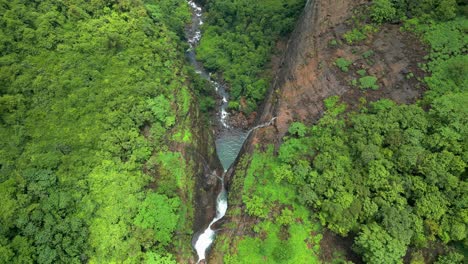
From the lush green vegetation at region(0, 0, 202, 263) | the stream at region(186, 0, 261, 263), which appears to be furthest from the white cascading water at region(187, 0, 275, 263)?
the lush green vegetation at region(0, 0, 202, 263)

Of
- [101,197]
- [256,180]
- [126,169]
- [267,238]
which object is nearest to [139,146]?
[126,169]

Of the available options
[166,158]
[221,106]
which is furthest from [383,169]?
[221,106]

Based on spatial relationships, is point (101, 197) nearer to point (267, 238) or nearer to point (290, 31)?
point (267, 238)

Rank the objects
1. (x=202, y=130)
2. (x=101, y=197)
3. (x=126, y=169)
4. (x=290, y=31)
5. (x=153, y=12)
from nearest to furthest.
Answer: (x=101, y=197) → (x=126, y=169) → (x=202, y=130) → (x=153, y=12) → (x=290, y=31)

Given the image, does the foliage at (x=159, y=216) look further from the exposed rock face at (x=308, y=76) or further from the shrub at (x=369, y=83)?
the shrub at (x=369, y=83)

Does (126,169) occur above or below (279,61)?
below

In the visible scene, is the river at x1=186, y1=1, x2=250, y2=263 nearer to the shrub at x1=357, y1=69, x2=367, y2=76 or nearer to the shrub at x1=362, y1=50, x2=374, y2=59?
the shrub at x1=357, y1=69, x2=367, y2=76
